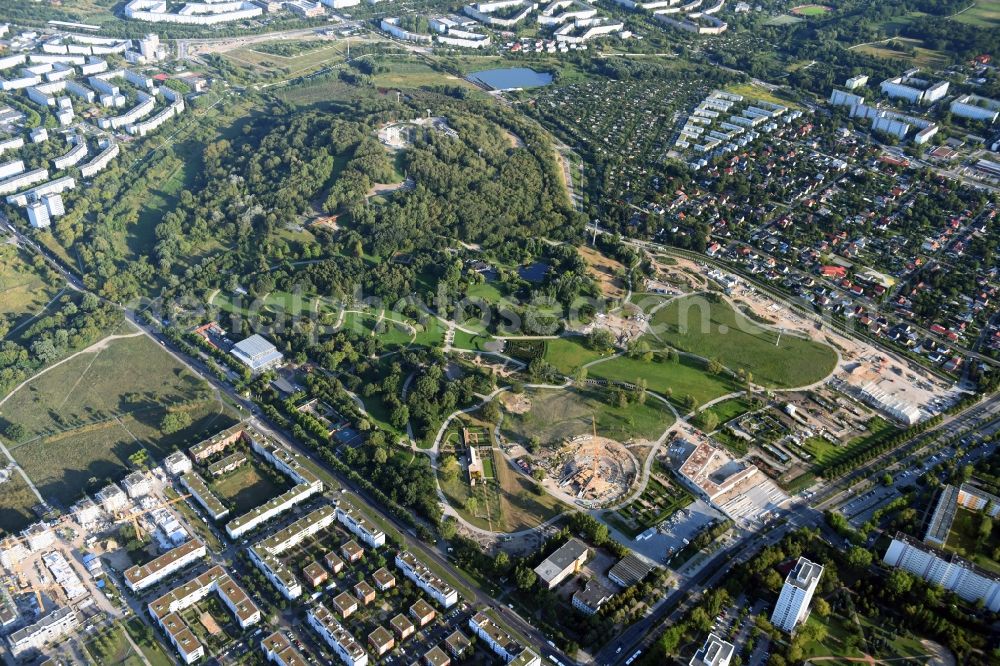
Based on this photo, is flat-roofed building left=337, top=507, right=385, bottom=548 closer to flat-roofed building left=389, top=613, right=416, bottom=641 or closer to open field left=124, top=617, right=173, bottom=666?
flat-roofed building left=389, top=613, right=416, bottom=641

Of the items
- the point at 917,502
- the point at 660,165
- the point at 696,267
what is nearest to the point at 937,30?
the point at 660,165

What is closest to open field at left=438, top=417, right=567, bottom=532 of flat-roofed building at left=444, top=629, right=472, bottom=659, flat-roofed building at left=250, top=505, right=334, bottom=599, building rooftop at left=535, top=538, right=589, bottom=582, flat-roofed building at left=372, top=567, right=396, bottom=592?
building rooftop at left=535, top=538, right=589, bottom=582

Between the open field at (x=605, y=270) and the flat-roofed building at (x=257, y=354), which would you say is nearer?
the flat-roofed building at (x=257, y=354)

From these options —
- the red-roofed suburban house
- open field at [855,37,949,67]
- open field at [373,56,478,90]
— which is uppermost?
open field at [855,37,949,67]

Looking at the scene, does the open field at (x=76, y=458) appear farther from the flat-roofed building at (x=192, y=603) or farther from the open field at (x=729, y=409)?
the open field at (x=729, y=409)

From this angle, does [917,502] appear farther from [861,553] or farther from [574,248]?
[574,248]

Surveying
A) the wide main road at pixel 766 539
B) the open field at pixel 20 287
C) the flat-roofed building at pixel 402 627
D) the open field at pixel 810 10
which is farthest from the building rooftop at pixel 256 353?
the open field at pixel 810 10

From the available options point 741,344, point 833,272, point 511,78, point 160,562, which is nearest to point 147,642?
point 160,562
